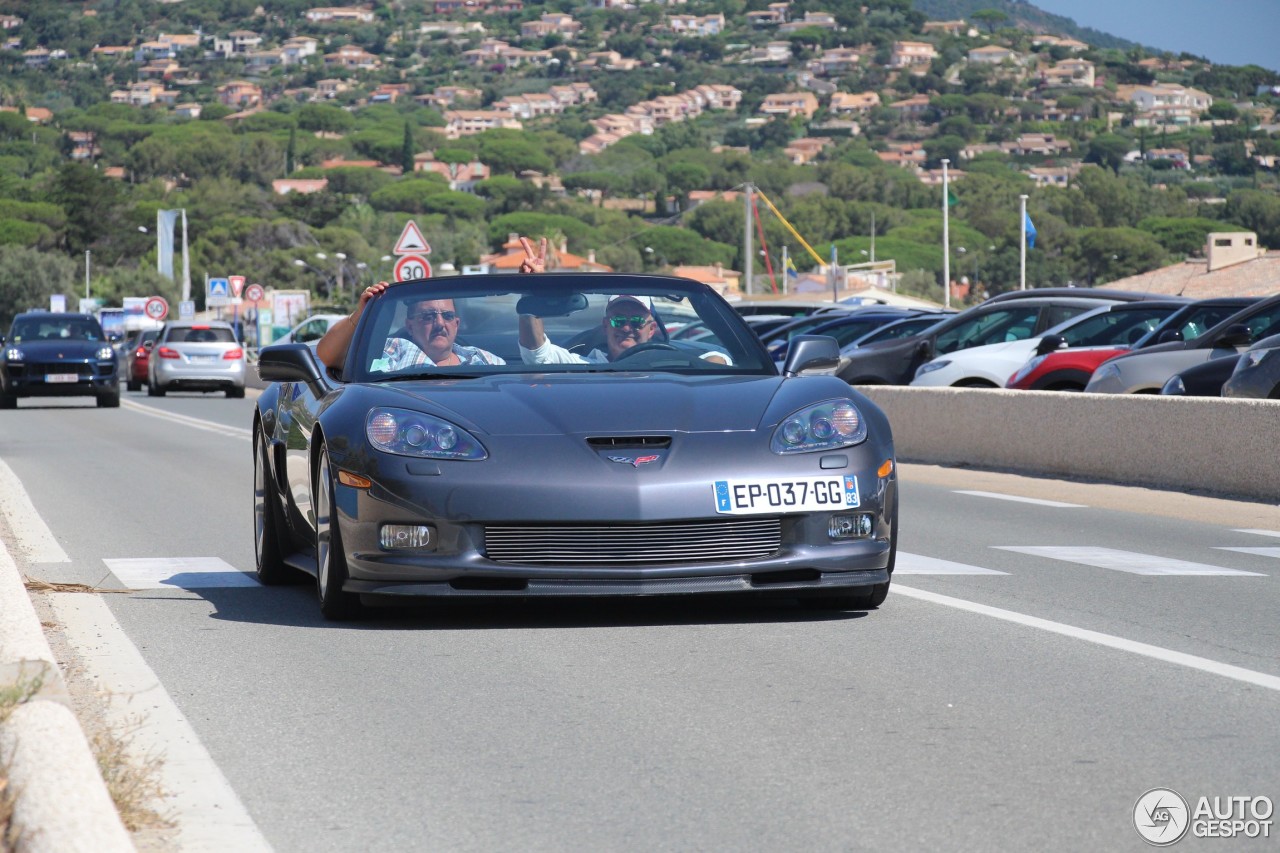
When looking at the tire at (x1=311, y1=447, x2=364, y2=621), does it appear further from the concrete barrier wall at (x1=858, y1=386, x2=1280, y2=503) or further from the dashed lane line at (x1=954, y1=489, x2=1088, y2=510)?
the concrete barrier wall at (x1=858, y1=386, x2=1280, y2=503)

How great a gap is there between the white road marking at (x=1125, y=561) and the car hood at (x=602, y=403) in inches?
107

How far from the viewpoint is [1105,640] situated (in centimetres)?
726

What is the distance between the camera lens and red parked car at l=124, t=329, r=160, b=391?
47.0 meters

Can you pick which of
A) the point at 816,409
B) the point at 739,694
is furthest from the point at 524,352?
the point at 739,694

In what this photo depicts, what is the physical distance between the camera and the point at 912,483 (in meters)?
16.7

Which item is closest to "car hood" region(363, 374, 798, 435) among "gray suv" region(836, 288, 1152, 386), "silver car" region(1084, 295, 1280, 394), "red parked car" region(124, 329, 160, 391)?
"silver car" region(1084, 295, 1280, 394)

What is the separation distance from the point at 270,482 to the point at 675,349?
1.96m

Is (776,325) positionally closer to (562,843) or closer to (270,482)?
(270,482)

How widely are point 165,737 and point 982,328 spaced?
57.7 ft

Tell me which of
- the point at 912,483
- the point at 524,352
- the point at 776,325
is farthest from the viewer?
the point at 776,325

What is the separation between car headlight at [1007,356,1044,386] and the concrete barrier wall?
89cm

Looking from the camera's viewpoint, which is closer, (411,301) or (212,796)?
(212,796)

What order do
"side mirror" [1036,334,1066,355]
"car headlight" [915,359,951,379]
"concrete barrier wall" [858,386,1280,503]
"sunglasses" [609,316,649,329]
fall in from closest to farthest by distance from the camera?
"sunglasses" [609,316,649,329]
"concrete barrier wall" [858,386,1280,503]
"side mirror" [1036,334,1066,355]
"car headlight" [915,359,951,379]

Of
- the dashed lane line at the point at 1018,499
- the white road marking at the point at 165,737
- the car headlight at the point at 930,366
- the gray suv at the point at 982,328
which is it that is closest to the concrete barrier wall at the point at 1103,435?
the car headlight at the point at 930,366
